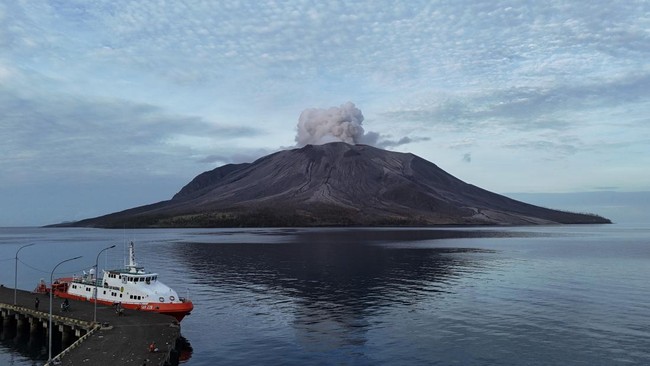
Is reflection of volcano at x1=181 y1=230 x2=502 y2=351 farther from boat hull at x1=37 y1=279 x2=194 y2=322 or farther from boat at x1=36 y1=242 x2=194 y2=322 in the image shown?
boat at x1=36 y1=242 x2=194 y2=322

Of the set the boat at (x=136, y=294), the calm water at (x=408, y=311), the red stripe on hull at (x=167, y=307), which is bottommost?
the calm water at (x=408, y=311)

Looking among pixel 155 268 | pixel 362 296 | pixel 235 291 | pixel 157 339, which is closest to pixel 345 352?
pixel 157 339

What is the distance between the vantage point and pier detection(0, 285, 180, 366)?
42750mm

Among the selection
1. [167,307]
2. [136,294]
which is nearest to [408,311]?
[167,307]

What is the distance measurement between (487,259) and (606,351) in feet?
308

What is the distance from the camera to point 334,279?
99750 millimetres

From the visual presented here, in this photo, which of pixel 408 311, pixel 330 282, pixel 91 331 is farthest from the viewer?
pixel 330 282

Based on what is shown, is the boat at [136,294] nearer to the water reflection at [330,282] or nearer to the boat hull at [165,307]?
the boat hull at [165,307]

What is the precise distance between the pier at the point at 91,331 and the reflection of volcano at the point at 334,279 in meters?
14.8

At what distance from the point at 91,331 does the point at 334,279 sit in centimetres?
5512

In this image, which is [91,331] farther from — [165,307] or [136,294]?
[136,294]

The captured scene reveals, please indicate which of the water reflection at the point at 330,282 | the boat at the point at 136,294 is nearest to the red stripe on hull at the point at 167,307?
the boat at the point at 136,294

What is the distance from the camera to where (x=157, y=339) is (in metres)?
48.3

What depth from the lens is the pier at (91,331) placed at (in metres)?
42.8
